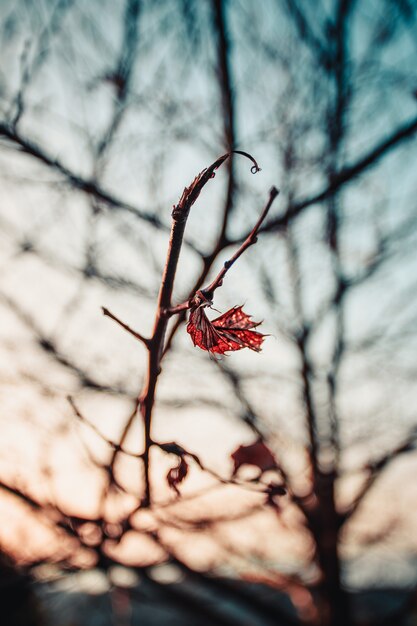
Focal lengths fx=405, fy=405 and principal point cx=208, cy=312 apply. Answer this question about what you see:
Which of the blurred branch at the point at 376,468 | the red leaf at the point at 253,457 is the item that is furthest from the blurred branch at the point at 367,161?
the blurred branch at the point at 376,468

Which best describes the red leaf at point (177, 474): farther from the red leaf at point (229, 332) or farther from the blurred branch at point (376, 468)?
the blurred branch at point (376, 468)

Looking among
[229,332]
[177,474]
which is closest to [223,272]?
[229,332]

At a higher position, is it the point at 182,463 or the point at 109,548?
the point at 109,548

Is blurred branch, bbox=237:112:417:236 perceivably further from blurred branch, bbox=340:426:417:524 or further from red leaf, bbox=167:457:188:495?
blurred branch, bbox=340:426:417:524

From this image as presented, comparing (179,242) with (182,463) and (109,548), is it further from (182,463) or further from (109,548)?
(109,548)

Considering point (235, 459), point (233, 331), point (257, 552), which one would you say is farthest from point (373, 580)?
point (233, 331)

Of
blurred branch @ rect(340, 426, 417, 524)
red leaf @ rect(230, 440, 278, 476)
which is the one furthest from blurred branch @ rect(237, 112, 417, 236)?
blurred branch @ rect(340, 426, 417, 524)
